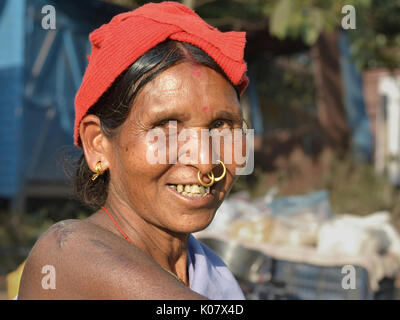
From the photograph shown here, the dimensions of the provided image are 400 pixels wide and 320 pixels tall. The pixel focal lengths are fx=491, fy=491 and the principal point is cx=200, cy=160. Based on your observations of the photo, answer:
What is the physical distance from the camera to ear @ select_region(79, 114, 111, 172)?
4.55ft

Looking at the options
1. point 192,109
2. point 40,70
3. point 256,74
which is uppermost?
point 256,74

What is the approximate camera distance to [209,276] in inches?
61.5

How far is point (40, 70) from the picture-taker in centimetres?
689

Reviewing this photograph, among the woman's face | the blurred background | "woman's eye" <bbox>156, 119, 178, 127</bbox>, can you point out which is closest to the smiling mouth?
the woman's face

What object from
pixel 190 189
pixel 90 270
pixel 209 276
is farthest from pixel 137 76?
pixel 209 276

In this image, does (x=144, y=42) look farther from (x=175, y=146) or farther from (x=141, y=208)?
(x=141, y=208)

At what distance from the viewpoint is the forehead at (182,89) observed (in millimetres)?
1239

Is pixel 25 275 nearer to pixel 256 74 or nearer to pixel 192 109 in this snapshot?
pixel 192 109

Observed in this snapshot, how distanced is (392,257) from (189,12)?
313cm

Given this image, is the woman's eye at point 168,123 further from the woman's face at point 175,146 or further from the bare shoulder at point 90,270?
the bare shoulder at point 90,270

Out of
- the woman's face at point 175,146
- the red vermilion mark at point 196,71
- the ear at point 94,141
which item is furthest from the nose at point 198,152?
the ear at point 94,141

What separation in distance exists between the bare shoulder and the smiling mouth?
192 millimetres
